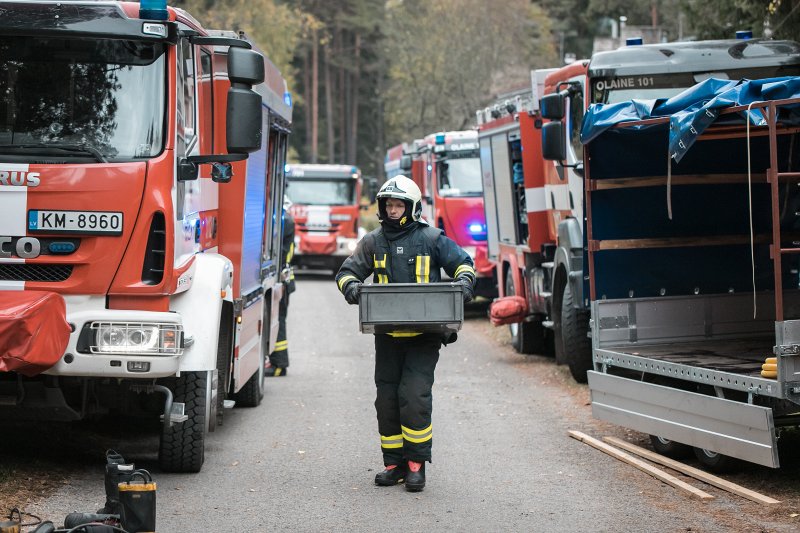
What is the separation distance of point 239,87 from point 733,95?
2.98 meters

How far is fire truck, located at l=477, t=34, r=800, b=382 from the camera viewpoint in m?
12.2

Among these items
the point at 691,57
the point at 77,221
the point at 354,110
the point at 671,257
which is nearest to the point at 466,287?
the point at 77,221

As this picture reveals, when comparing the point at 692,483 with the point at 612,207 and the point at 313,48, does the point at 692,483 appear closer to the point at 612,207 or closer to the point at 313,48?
the point at 612,207

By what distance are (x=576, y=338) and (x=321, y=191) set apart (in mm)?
18685

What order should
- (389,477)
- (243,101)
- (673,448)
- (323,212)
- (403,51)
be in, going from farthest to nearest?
(403,51)
(323,212)
(673,448)
(389,477)
(243,101)

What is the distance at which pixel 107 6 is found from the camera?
25.6 ft

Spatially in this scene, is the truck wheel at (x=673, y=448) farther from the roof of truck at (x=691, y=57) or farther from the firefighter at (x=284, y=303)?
the firefighter at (x=284, y=303)

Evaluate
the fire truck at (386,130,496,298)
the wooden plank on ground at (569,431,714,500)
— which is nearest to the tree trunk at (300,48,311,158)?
the fire truck at (386,130,496,298)

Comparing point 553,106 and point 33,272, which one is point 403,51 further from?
point 33,272

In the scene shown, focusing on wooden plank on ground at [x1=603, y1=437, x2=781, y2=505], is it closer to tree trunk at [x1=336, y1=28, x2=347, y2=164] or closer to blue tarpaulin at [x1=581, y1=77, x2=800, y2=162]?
blue tarpaulin at [x1=581, y1=77, x2=800, y2=162]

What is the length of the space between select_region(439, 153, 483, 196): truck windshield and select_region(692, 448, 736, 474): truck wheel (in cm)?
1406

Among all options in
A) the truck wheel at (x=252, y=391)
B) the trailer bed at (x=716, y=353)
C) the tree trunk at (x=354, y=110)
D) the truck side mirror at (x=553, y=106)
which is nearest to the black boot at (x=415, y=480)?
the trailer bed at (x=716, y=353)

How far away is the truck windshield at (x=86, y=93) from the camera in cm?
776

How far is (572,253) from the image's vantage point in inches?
516
